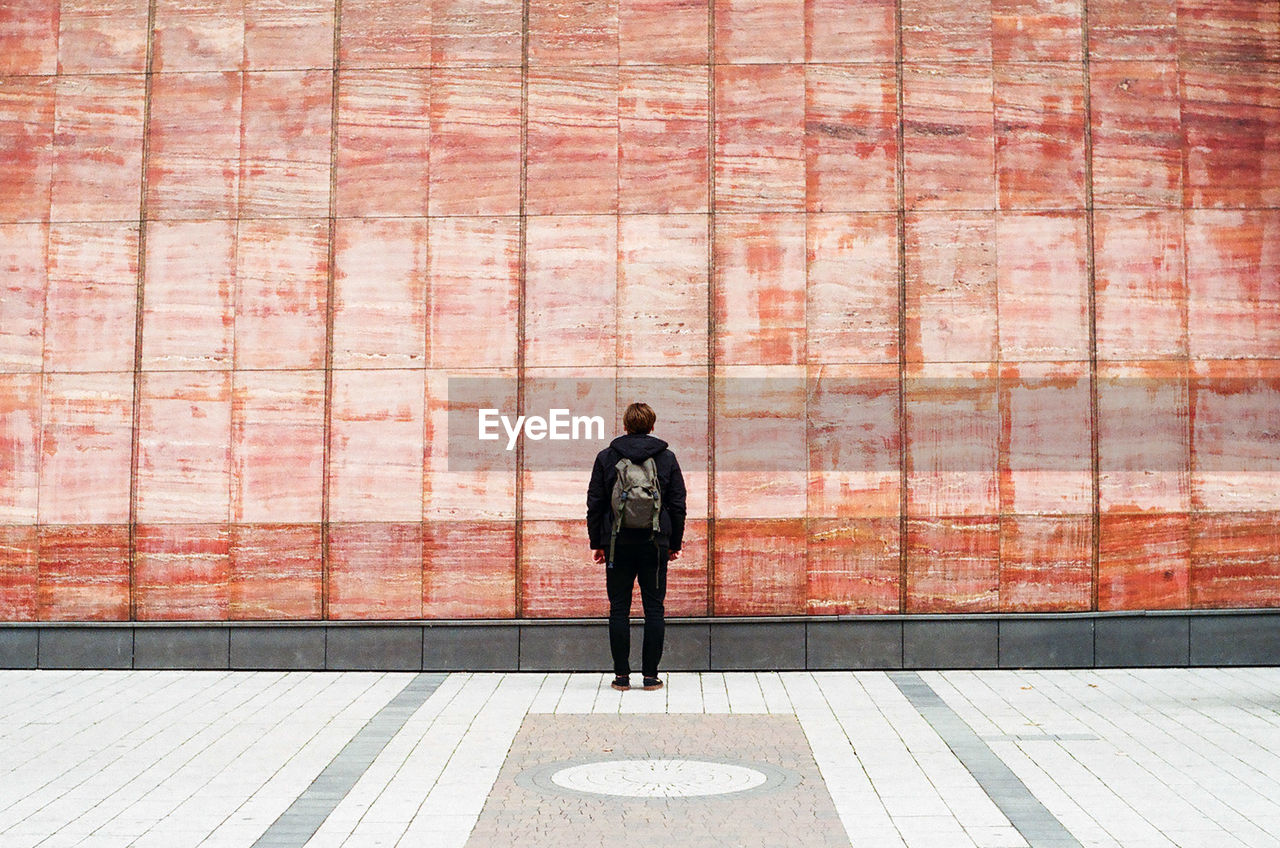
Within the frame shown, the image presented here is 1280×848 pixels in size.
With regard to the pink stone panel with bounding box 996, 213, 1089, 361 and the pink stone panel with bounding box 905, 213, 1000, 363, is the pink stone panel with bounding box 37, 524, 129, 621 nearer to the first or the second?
the pink stone panel with bounding box 905, 213, 1000, 363

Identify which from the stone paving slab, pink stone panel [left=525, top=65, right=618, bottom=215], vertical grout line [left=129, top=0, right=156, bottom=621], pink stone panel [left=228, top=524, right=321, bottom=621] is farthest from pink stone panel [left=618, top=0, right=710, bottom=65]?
the stone paving slab

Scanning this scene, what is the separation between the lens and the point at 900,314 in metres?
11.0

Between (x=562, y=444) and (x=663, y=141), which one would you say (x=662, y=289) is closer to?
(x=663, y=141)

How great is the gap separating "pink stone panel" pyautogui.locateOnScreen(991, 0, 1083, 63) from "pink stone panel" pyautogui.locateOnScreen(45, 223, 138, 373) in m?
7.05

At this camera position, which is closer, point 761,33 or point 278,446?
point 278,446

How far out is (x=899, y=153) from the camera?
11.1 m

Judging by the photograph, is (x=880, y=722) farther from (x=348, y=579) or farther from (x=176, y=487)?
(x=176, y=487)

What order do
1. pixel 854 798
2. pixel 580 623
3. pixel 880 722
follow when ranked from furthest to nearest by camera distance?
1. pixel 580 623
2. pixel 880 722
3. pixel 854 798

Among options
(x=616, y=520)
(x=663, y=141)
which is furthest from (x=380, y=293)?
(x=616, y=520)

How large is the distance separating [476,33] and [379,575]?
14.3 feet

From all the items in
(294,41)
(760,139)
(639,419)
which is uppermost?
(294,41)

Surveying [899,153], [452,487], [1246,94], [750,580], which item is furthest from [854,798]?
[1246,94]

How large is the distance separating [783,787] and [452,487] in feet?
16.6

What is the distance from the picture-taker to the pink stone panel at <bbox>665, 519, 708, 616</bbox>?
35.8 ft
